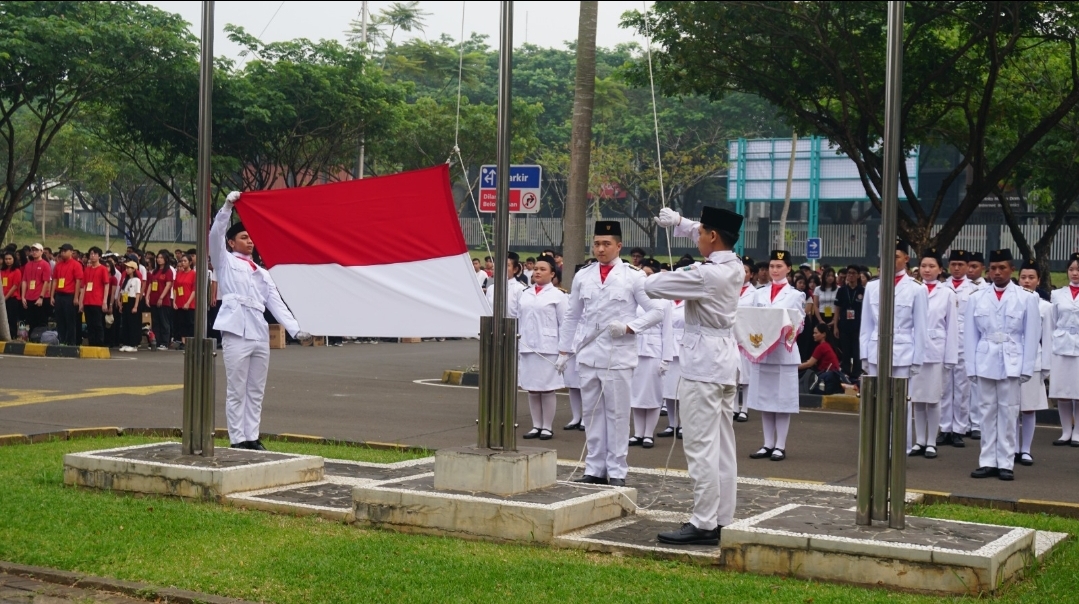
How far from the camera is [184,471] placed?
9078 mm

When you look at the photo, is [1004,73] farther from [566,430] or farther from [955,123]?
[566,430]

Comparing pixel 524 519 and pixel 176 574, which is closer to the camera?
pixel 176 574

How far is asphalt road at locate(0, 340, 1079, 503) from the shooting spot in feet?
38.2

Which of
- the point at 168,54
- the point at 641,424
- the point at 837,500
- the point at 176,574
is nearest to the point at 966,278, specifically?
the point at 641,424

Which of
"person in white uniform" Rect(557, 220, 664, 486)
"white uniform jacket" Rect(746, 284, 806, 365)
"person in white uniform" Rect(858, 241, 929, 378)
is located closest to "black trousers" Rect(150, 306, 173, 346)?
"white uniform jacket" Rect(746, 284, 806, 365)

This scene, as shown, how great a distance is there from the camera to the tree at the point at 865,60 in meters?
18.3

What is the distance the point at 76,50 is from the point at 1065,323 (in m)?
17.4

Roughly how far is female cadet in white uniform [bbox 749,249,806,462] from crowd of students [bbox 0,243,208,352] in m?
13.9

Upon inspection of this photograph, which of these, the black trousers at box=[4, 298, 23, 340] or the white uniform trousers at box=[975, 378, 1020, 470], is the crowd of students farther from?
the white uniform trousers at box=[975, 378, 1020, 470]

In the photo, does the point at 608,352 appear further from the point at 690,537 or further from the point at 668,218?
the point at 690,537

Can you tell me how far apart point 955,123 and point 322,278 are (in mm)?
17323

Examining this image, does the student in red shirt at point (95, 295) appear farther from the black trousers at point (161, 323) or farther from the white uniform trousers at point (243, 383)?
the white uniform trousers at point (243, 383)

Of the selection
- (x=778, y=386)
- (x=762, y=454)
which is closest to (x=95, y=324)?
(x=762, y=454)

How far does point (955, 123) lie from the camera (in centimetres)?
2398
